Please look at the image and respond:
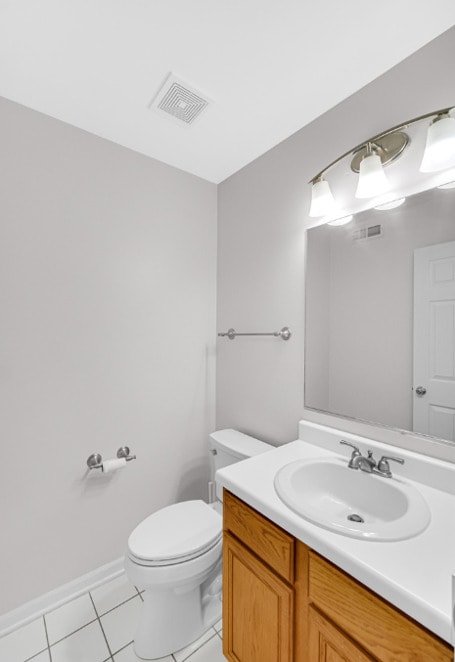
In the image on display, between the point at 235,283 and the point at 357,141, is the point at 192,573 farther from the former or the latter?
the point at 357,141

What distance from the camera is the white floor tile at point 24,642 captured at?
121 centimetres

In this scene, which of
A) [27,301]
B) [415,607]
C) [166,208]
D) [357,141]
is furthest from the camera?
[166,208]

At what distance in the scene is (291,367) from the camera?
1547 millimetres

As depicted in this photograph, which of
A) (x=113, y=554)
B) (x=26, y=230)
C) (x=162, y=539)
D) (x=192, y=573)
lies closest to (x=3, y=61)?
(x=26, y=230)

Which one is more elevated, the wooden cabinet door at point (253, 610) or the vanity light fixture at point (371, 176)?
the vanity light fixture at point (371, 176)

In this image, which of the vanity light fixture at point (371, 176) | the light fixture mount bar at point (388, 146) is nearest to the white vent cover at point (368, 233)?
the vanity light fixture at point (371, 176)

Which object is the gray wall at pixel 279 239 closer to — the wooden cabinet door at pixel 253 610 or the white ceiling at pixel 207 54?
the white ceiling at pixel 207 54

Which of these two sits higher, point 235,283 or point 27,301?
point 235,283

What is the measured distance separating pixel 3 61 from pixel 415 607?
2045 mm

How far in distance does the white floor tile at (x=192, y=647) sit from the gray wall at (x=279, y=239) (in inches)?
33.9

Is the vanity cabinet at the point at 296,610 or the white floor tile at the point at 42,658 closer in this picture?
the vanity cabinet at the point at 296,610

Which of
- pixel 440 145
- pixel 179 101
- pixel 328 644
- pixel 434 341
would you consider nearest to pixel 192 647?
pixel 328 644

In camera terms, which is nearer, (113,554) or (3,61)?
(3,61)

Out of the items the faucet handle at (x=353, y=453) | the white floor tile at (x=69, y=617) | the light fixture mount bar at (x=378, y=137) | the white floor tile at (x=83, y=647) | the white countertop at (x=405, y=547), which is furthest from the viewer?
the white floor tile at (x=69, y=617)
